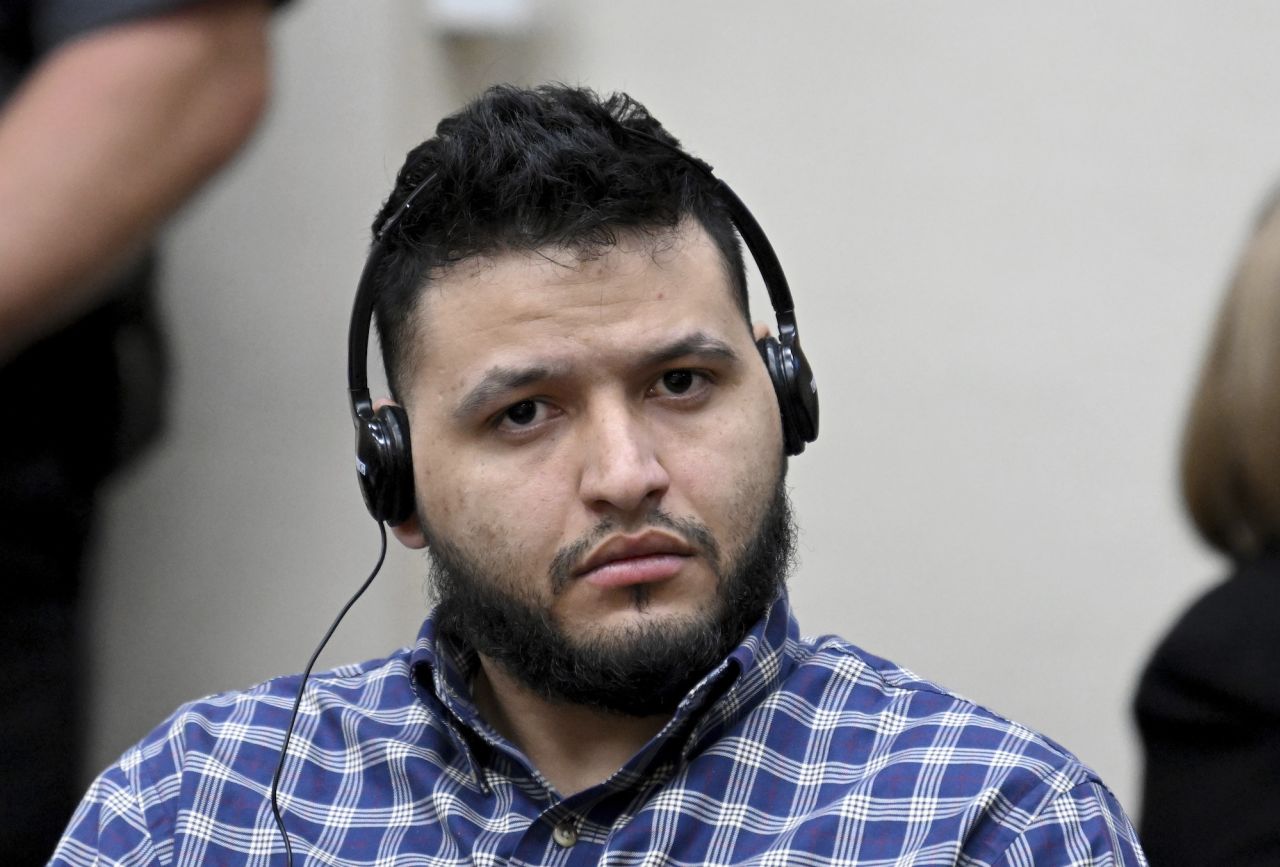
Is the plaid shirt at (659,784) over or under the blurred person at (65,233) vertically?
under

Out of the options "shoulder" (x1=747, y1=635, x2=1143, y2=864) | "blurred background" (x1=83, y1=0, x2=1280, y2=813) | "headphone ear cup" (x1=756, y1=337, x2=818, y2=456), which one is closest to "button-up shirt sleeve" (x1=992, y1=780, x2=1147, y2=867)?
"shoulder" (x1=747, y1=635, x2=1143, y2=864)

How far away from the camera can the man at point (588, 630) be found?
145cm

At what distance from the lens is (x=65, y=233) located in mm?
1758

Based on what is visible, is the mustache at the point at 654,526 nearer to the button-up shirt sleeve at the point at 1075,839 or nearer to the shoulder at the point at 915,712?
the shoulder at the point at 915,712

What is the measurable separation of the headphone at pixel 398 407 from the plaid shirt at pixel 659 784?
0.53 ft

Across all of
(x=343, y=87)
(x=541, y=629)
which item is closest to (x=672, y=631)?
(x=541, y=629)

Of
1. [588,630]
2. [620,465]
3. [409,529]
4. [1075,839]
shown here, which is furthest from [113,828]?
[1075,839]

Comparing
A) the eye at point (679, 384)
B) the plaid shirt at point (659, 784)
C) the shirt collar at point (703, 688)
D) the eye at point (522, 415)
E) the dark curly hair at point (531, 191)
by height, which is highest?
the dark curly hair at point (531, 191)

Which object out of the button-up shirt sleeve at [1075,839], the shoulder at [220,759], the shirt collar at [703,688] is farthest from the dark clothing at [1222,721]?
the shoulder at [220,759]

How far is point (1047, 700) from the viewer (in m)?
2.29

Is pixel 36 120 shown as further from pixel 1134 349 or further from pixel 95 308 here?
pixel 1134 349

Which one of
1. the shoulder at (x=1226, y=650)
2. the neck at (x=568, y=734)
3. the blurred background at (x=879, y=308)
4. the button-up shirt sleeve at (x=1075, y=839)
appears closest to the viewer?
the shoulder at (x=1226, y=650)

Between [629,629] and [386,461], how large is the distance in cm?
30

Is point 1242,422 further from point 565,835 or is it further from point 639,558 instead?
point 565,835
